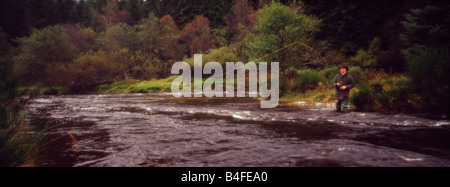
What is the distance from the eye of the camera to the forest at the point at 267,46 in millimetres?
11410

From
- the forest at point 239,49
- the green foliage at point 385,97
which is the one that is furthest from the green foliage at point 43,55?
the green foliage at point 385,97

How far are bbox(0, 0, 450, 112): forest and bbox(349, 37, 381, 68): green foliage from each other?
0.30 feet

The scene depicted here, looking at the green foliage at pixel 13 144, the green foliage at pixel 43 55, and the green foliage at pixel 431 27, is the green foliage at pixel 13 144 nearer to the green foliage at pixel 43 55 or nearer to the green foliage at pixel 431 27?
the green foliage at pixel 431 27

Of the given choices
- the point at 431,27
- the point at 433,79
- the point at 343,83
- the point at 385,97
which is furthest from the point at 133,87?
the point at 433,79

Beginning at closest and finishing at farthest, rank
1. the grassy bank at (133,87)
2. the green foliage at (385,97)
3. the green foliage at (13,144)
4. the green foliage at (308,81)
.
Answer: the green foliage at (13,144), the green foliage at (385,97), the green foliage at (308,81), the grassy bank at (133,87)

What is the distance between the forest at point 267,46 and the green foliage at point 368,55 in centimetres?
9

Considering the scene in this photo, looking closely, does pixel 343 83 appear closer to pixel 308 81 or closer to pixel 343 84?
pixel 343 84

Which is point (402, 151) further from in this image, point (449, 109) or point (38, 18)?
point (38, 18)

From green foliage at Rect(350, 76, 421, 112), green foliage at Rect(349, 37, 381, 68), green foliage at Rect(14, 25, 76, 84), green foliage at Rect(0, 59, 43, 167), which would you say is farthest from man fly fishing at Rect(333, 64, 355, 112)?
green foliage at Rect(14, 25, 76, 84)

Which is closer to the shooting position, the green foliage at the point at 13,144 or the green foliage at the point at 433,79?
the green foliage at the point at 13,144

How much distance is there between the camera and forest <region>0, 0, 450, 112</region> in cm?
1141

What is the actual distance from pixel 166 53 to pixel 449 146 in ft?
141

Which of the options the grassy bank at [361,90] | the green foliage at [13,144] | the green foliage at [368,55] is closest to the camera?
the green foliage at [13,144]
